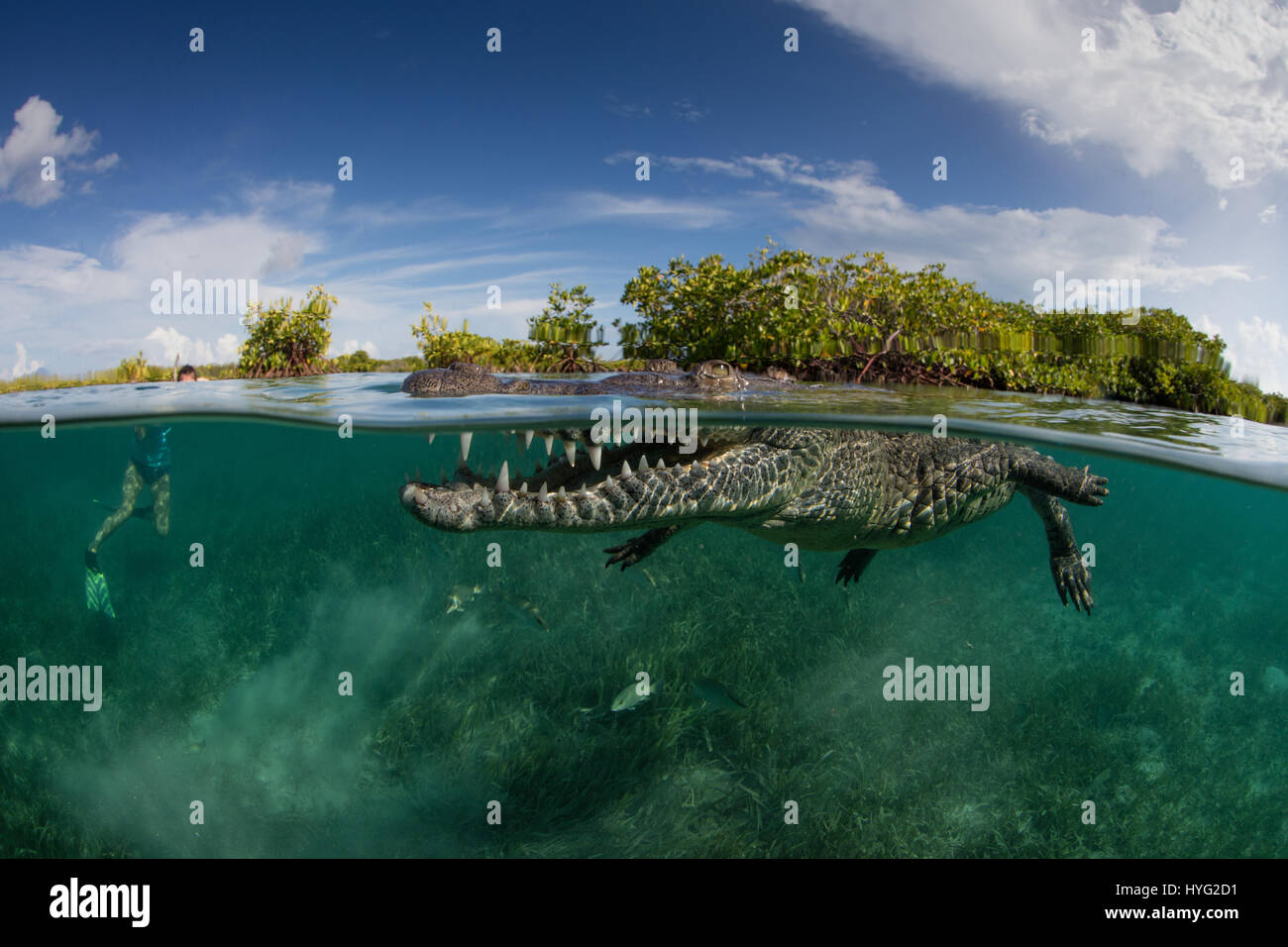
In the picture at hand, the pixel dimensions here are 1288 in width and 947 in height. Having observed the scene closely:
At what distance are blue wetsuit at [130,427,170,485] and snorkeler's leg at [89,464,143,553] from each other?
10 cm

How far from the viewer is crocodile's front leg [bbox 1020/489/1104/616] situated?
6.48m

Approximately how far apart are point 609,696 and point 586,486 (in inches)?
207

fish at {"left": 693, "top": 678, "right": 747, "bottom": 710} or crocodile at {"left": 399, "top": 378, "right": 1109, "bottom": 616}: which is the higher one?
crocodile at {"left": 399, "top": 378, "right": 1109, "bottom": 616}

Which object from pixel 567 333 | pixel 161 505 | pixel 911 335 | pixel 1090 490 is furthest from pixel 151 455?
pixel 1090 490

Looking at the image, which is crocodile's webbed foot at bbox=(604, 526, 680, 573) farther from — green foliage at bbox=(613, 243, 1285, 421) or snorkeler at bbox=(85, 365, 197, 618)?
snorkeler at bbox=(85, 365, 197, 618)

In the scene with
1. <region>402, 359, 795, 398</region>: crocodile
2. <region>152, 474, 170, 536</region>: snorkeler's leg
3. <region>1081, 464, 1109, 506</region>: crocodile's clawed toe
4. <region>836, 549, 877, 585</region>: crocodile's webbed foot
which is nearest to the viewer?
<region>1081, 464, 1109, 506</region>: crocodile's clawed toe

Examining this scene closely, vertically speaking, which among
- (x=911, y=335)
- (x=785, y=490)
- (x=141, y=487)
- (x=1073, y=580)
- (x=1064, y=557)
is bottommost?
(x=1073, y=580)

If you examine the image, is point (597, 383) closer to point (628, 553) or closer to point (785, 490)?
point (628, 553)

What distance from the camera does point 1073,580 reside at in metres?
6.50

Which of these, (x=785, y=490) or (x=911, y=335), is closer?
(x=785, y=490)

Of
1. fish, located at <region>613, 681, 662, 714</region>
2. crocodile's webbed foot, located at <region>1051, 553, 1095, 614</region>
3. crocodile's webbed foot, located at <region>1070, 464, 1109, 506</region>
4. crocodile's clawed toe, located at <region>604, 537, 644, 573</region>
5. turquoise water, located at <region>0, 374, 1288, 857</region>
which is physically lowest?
turquoise water, located at <region>0, 374, 1288, 857</region>

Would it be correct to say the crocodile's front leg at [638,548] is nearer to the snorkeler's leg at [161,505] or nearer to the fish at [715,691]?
the fish at [715,691]

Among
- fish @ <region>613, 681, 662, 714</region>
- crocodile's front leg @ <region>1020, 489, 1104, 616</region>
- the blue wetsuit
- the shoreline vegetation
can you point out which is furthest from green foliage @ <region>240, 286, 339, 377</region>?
crocodile's front leg @ <region>1020, 489, 1104, 616</region>

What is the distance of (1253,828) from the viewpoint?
360 inches
